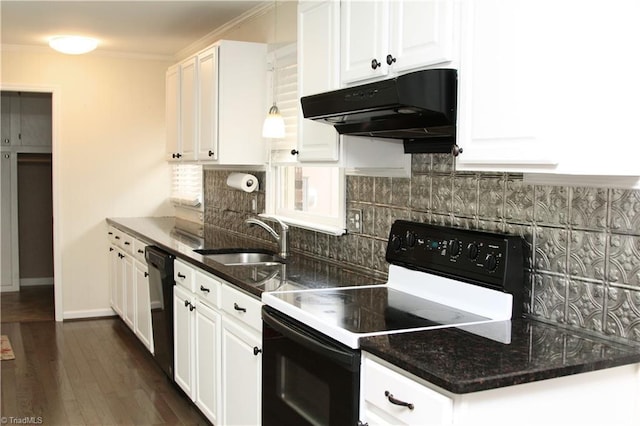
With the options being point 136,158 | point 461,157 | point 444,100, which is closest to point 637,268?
point 461,157

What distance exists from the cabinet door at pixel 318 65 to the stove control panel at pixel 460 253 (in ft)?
1.57

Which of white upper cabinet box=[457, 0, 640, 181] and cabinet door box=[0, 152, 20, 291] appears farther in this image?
cabinet door box=[0, 152, 20, 291]

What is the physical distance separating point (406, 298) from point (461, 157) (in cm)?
74

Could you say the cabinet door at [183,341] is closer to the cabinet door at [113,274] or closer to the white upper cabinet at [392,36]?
the white upper cabinet at [392,36]

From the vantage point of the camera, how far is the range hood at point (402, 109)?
2.08 m

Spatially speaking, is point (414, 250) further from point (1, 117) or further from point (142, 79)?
point (1, 117)

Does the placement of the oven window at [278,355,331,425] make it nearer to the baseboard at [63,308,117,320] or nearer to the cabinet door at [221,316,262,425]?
the cabinet door at [221,316,262,425]

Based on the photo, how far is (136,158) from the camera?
20.9 feet

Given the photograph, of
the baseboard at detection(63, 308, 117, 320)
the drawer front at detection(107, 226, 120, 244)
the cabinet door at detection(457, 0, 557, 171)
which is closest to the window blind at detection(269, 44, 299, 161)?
the cabinet door at detection(457, 0, 557, 171)

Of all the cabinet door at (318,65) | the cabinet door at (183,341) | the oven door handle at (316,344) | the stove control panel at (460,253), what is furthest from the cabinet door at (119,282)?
the stove control panel at (460,253)

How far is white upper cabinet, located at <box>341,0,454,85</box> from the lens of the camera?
211 centimetres

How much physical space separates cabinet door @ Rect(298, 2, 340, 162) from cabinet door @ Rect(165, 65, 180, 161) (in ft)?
7.03

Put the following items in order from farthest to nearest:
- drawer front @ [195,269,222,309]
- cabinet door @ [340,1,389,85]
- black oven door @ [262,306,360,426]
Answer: drawer front @ [195,269,222,309]
cabinet door @ [340,1,389,85]
black oven door @ [262,306,360,426]

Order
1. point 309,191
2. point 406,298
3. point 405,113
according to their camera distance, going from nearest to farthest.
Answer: point 405,113
point 406,298
point 309,191
